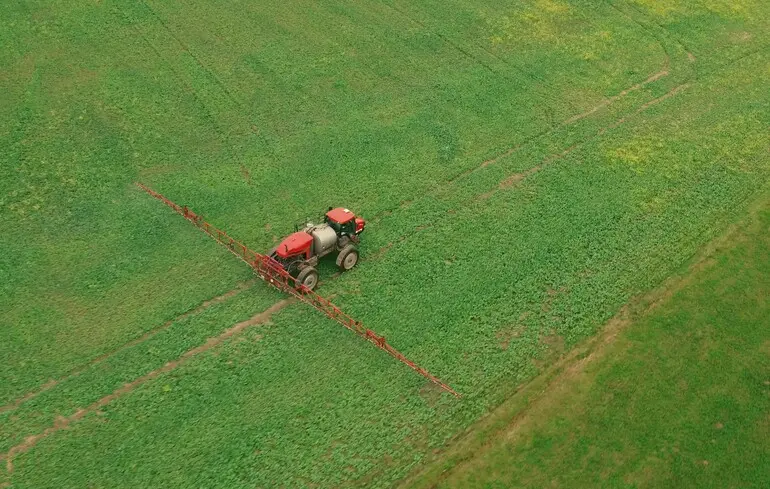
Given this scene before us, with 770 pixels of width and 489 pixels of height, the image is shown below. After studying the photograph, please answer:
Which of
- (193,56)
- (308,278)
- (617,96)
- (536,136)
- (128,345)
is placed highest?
(617,96)

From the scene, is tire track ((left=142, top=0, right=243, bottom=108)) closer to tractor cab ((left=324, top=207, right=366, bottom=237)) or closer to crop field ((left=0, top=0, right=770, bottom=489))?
crop field ((left=0, top=0, right=770, bottom=489))

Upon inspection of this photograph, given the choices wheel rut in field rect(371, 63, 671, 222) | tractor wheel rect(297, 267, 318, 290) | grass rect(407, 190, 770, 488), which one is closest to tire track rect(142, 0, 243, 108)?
wheel rut in field rect(371, 63, 671, 222)

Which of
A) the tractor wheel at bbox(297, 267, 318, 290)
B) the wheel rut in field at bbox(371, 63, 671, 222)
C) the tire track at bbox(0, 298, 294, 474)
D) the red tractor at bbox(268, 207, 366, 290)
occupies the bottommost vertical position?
the tire track at bbox(0, 298, 294, 474)

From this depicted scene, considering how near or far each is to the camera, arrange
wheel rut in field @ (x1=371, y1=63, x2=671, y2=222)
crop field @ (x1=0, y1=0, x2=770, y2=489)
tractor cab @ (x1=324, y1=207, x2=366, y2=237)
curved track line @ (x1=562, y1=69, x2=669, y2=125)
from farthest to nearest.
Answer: curved track line @ (x1=562, y1=69, x2=669, y2=125)
wheel rut in field @ (x1=371, y1=63, x2=671, y2=222)
tractor cab @ (x1=324, y1=207, x2=366, y2=237)
crop field @ (x1=0, y1=0, x2=770, y2=489)

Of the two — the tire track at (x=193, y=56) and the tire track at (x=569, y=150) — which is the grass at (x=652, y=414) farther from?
the tire track at (x=193, y=56)

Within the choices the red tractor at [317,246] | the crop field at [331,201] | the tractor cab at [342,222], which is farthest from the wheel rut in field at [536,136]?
the red tractor at [317,246]

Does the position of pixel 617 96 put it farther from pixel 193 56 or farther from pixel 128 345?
pixel 128 345

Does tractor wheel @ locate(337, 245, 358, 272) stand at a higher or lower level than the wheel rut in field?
lower

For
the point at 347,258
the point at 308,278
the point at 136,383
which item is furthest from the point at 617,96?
the point at 136,383
